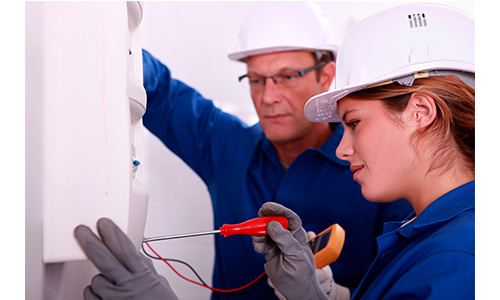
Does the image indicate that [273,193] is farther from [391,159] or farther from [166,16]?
[166,16]

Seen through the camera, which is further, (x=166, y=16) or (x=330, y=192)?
(x=166, y=16)

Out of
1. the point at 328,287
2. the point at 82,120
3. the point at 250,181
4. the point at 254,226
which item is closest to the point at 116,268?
the point at 82,120

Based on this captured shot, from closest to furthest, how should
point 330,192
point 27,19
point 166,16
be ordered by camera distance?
point 27,19
point 330,192
point 166,16

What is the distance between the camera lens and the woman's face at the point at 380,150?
2.58 ft

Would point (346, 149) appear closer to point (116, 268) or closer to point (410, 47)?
point (410, 47)

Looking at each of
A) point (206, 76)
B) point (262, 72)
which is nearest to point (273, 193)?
point (262, 72)

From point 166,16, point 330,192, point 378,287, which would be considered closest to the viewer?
point 378,287

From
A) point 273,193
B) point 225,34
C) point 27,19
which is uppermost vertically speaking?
point 225,34

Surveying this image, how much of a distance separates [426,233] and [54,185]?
2.28 ft

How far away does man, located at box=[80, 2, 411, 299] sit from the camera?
1.35 meters

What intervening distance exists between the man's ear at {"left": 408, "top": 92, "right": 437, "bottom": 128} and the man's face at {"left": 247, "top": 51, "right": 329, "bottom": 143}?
672 millimetres

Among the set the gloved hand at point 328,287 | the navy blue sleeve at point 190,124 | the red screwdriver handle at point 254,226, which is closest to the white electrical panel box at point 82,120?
the red screwdriver handle at point 254,226

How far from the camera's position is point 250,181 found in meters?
1.49

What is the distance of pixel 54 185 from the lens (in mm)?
598
